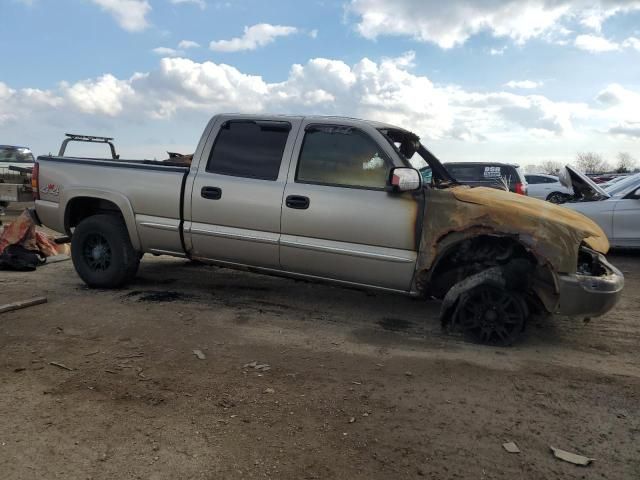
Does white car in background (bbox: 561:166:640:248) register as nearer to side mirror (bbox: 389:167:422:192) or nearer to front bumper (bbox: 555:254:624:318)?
front bumper (bbox: 555:254:624:318)

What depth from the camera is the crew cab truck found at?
13.9 feet

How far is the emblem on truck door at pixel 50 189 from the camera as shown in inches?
233

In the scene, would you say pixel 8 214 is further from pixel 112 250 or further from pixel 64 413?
pixel 64 413

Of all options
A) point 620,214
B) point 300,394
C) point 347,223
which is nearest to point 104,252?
point 347,223

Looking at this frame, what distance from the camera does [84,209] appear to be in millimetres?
6086

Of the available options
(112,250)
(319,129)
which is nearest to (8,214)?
(112,250)

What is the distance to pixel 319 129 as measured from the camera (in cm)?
490

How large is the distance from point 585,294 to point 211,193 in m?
3.38

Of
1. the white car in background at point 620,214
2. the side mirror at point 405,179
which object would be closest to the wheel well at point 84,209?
the side mirror at point 405,179

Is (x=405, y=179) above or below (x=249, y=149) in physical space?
below

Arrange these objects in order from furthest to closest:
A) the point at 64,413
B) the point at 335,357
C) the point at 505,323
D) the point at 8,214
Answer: the point at 8,214 < the point at 505,323 < the point at 335,357 < the point at 64,413

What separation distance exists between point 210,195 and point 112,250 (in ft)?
4.65

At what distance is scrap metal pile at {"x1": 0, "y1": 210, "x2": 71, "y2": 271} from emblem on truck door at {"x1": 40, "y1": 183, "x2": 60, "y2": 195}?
3.53 feet

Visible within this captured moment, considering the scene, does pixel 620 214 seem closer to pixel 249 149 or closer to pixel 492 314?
pixel 492 314
